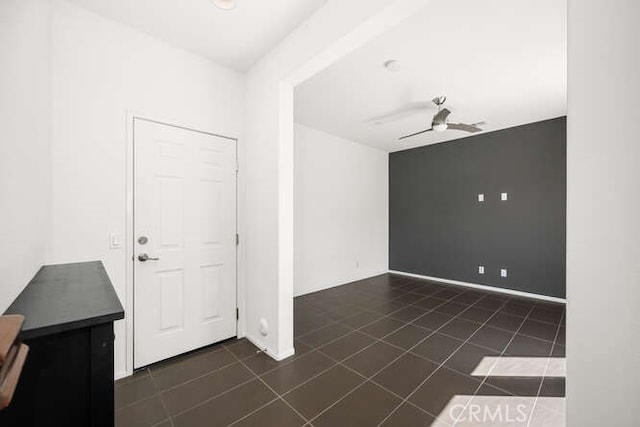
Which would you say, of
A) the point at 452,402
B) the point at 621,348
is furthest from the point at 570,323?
the point at 452,402

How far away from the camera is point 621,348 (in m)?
0.74

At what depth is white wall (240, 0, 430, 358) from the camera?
1.93 m

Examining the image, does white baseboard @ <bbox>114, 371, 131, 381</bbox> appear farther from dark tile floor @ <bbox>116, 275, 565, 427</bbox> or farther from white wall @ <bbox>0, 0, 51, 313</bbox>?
white wall @ <bbox>0, 0, 51, 313</bbox>

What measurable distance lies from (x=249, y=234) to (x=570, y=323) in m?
2.40

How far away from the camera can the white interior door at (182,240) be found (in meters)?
2.14

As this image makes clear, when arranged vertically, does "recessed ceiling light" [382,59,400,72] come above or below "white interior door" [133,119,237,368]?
above

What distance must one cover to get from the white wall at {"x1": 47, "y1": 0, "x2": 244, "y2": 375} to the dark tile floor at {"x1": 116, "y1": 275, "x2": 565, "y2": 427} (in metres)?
0.62

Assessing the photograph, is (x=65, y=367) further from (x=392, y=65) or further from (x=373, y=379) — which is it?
(x=392, y=65)

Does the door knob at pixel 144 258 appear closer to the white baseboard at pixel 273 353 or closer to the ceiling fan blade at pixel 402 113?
the white baseboard at pixel 273 353

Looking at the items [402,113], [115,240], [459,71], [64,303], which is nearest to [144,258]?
[115,240]

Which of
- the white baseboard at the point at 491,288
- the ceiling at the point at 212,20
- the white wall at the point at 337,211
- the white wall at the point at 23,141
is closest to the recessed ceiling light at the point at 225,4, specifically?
the ceiling at the point at 212,20

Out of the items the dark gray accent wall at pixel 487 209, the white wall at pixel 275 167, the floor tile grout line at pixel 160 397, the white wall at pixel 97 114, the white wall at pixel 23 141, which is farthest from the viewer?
the dark gray accent wall at pixel 487 209

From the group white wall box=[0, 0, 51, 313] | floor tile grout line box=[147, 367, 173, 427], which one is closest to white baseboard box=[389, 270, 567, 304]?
floor tile grout line box=[147, 367, 173, 427]

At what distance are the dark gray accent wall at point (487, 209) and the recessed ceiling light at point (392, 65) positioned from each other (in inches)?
118
